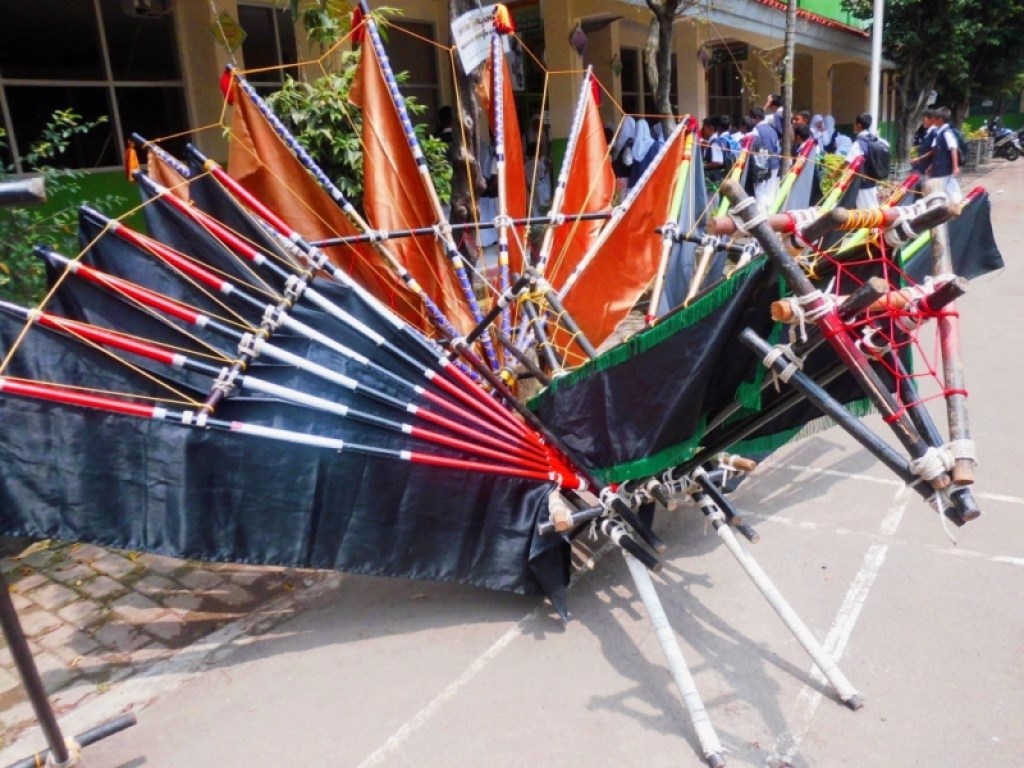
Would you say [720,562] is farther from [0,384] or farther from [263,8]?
[263,8]

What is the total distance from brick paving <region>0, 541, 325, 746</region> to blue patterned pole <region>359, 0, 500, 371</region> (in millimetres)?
1785

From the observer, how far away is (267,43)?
8.70 metres

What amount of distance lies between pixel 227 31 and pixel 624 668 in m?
5.02

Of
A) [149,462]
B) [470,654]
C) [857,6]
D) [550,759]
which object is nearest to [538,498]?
[470,654]

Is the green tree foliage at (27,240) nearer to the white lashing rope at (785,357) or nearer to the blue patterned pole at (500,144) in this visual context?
the blue patterned pole at (500,144)

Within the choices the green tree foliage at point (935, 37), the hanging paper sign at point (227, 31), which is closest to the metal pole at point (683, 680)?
the hanging paper sign at point (227, 31)

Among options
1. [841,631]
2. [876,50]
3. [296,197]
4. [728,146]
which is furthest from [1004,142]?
[841,631]

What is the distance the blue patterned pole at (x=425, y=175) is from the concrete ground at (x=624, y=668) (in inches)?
60.7

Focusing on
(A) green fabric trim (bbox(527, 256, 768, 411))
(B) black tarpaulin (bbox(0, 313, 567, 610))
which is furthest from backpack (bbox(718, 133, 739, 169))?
(B) black tarpaulin (bbox(0, 313, 567, 610))

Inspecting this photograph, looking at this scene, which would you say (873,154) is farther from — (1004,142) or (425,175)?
(1004,142)

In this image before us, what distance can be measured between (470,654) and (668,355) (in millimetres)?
1456

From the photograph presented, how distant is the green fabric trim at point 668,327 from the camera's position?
109 inches

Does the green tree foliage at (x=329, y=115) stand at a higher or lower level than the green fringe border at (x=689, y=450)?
higher

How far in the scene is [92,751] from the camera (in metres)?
2.89
